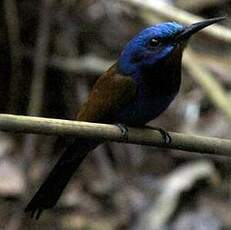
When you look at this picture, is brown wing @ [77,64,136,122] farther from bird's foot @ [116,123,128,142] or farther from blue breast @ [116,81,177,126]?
bird's foot @ [116,123,128,142]

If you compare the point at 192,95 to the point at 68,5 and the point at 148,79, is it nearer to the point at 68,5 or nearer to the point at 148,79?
the point at 68,5

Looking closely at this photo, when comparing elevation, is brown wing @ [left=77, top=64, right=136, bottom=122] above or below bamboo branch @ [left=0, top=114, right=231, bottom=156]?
below

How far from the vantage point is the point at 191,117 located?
6090mm

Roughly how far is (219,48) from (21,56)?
146 centimetres

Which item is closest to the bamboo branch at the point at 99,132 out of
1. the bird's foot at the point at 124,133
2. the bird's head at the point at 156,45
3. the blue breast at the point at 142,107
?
the bird's foot at the point at 124,133

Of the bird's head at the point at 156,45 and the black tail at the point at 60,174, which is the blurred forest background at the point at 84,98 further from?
the bird's head at the point at 156,45

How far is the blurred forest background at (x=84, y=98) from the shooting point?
548 centimetres

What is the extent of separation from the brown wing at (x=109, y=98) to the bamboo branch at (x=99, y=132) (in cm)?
30

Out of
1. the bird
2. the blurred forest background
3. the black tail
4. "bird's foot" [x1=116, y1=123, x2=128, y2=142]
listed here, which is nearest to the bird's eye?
the bird

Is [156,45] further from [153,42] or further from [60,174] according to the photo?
[60,174]

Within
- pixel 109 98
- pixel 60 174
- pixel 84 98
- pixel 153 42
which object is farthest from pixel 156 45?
pixel 84 98

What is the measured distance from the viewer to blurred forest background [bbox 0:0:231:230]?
5.48 meters

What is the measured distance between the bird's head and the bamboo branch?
40 cm

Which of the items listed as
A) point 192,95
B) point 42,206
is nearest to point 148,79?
point 42,206
